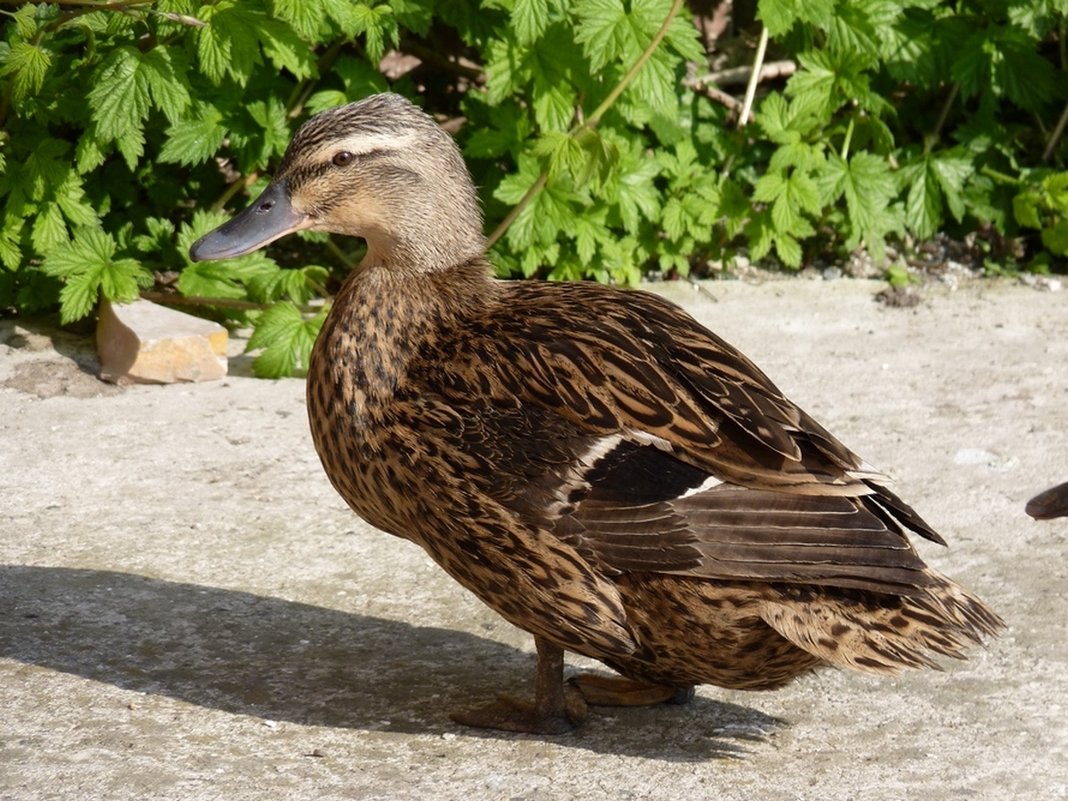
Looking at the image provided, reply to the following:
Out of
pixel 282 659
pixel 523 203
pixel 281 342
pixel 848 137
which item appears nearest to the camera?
pixel 282 659

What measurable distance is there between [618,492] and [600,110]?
307cm

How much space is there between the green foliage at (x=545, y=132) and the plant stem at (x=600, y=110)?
0.04 ft

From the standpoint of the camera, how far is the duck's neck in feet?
12.7

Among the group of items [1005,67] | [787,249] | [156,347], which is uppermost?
[1005,67]

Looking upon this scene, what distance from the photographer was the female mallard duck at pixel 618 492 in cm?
352

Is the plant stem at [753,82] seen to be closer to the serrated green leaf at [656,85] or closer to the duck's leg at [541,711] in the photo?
the serrated green leaf at [656,85]

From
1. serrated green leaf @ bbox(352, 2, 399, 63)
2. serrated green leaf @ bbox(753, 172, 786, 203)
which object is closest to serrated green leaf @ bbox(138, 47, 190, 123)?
serrated green leaf @ bbox(352, 2, 399, 63)

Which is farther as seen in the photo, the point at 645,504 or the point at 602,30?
the point at 602,30

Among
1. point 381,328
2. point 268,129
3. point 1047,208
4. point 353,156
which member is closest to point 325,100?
point 268,129

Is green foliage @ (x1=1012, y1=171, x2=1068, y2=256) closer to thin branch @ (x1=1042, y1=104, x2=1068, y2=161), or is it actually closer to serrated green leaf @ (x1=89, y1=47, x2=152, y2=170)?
thin branch @ (x1=1042, y1=104, x2=1068, y2=161)

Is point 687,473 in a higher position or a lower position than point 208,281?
higher

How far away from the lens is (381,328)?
395cm

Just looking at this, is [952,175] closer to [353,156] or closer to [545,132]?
[545,132]

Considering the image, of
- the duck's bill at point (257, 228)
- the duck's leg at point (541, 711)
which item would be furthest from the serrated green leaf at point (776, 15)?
the duck's leg at point (541, 711)
